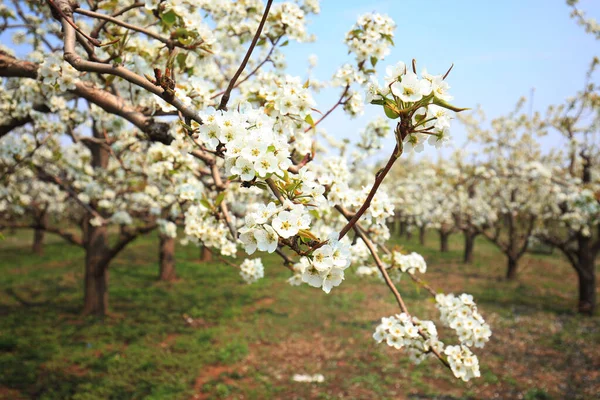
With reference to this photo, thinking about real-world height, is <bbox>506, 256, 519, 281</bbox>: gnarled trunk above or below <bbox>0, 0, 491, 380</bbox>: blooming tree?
below

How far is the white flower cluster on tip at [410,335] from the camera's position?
2.24 metres

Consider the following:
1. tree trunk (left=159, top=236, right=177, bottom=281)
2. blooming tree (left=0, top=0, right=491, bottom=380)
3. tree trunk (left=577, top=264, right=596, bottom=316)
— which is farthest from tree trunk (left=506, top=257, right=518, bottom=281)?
tree trunk (left=159, top=236, right=177, bottom=281)

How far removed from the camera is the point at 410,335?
2215 mm

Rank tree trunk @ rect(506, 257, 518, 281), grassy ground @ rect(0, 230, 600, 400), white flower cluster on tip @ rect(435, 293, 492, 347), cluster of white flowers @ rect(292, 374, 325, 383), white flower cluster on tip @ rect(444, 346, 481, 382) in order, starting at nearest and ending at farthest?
white flower cluster on tip @ rect(444, 346, 481, 382) < white flower cluster on tip @ rect(435, 293, 492, 347) < grassy ground @ rect(0, 230, 600, 400) < cluster of white flowers @ rect(292, 374, 325, 383) < tree trunk @ rect(506, 257, 518, 281)

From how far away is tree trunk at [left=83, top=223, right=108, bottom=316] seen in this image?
7852 mm

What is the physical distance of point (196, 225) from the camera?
3.16 metres

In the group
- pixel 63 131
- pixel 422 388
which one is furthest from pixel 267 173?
pixel 422 388

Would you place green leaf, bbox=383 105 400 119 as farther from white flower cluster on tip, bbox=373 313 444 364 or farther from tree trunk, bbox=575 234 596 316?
tree trunk, bbox=575 234 596 316

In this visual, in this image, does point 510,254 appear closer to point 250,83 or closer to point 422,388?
point 422,388

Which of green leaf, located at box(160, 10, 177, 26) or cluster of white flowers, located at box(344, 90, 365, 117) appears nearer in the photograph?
green leaf, located at box(160, 10, 177, 26)

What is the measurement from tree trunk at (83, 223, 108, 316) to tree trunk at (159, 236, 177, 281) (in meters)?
3.15

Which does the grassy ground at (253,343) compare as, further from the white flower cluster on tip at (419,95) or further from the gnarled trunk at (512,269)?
the white flower cluster on tip at (419,95)

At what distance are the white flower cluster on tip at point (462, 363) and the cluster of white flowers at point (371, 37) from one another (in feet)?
7.52

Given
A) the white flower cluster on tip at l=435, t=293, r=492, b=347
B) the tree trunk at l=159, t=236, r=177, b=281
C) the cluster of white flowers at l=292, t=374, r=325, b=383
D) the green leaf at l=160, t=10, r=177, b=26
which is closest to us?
the green leaf at l=160, t=10, r=177, b=26
